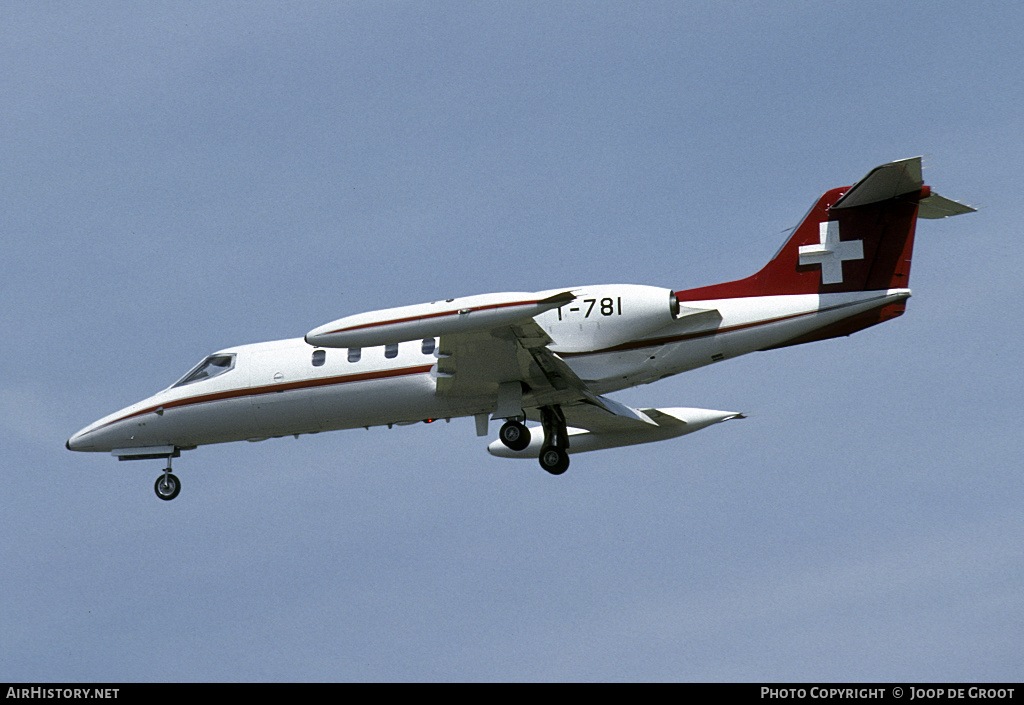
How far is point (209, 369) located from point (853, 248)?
13.4 metres

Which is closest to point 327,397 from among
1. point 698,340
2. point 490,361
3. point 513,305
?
point 490,361

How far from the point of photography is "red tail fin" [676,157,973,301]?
25328 mm

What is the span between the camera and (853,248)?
2555cm

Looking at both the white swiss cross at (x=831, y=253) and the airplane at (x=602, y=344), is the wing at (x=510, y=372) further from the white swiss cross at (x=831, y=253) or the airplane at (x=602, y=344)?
the white swiss cross at (x=831, y=253)

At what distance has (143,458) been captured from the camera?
28.0 metres

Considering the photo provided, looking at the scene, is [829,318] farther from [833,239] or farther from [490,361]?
[490,361]

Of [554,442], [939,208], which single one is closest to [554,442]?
[554,442]

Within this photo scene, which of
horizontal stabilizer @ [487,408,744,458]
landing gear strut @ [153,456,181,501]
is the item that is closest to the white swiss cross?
horizontal stabilizer @ [487,408,744,458]

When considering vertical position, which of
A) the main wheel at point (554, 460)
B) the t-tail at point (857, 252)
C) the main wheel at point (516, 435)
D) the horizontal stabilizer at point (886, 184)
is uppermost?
the horizontal stabilizer at point (886, 184)

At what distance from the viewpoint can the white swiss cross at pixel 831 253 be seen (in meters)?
25.5

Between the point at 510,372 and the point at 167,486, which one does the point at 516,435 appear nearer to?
the point at 510,372

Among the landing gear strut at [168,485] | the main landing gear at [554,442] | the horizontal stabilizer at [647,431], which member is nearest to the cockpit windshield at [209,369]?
the landing gear strut at [168,485]

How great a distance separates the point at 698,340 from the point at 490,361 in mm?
4038

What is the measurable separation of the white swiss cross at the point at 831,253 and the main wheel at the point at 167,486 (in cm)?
1373
